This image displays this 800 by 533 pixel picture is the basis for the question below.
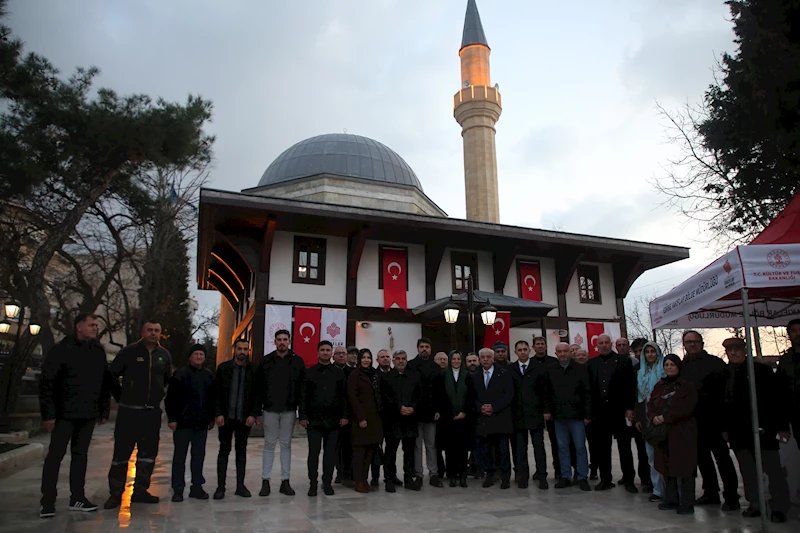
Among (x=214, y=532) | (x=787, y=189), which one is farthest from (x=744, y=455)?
(x=787, y=189)

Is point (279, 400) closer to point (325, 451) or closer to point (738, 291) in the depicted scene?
point (325, 451)

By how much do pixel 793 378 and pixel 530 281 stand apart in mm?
14794

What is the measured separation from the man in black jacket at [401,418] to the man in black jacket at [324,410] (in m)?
0.60

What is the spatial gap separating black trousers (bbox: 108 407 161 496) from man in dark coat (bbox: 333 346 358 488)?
222 cm

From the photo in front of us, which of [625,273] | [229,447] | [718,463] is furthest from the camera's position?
[625,273]

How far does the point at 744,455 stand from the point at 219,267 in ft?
61.9

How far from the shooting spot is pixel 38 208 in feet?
56.3

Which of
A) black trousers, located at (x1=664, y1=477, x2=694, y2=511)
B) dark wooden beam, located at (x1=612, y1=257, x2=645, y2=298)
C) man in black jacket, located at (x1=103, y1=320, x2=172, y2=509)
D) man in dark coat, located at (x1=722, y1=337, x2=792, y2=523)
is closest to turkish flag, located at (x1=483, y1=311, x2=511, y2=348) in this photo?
dark wooden beam, located at (x1=612, y1=257, x2=645, y2=298)

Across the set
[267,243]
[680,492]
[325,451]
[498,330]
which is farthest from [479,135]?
[680,492]

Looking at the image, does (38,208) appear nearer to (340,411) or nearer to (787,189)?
(340,411)

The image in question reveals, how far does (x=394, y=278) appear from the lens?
18328 millimetres

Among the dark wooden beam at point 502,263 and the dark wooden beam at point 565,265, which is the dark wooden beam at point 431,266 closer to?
the dark wooden beam at point 502,263

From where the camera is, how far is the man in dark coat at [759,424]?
17.1ft

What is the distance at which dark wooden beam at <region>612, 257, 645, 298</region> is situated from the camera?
21227 millimetres
